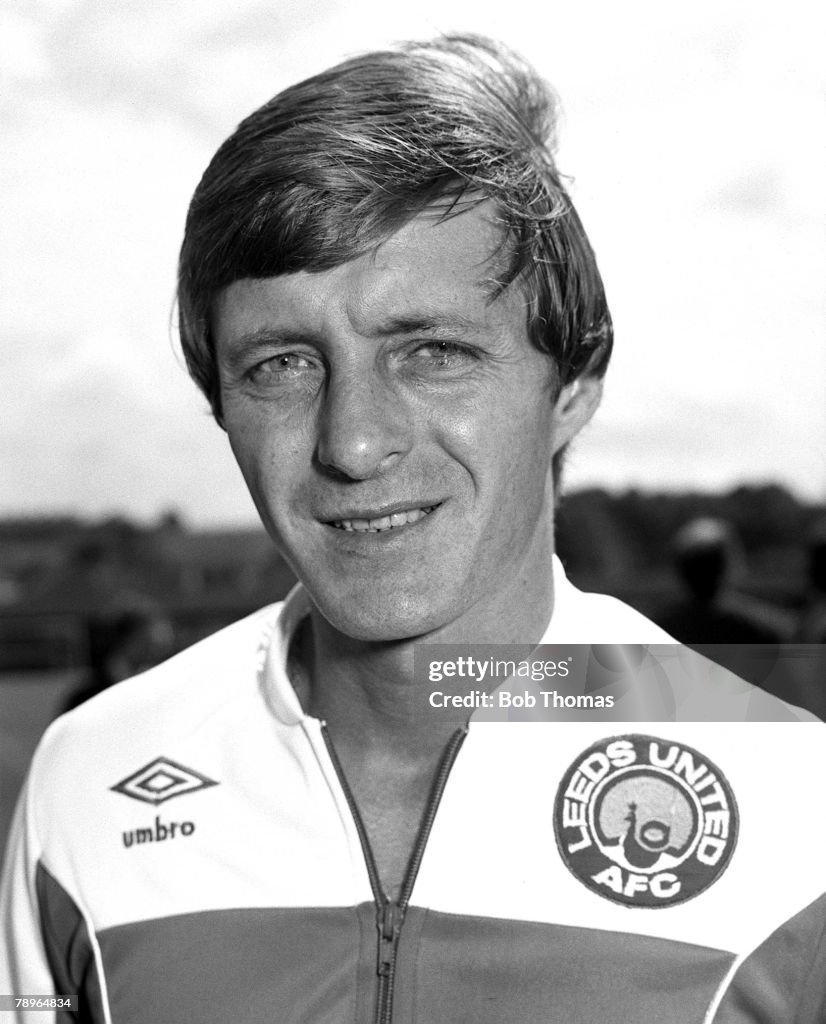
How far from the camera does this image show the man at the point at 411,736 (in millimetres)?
966

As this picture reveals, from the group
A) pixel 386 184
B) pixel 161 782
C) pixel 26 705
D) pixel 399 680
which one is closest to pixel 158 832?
pixel 161 782

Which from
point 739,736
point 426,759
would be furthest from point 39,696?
point 739,736

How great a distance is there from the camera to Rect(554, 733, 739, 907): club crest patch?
98cm

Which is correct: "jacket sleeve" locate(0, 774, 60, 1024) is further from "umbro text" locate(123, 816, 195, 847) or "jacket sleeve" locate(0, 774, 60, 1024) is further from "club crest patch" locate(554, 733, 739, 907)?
"club crest patch" locate(554, 733, 739, 907)

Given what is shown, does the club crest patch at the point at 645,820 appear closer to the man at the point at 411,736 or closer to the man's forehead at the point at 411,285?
the man at the point at 411,736

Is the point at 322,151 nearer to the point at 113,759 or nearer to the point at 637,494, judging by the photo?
the point at 113,759

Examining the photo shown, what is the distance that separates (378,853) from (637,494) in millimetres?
1410

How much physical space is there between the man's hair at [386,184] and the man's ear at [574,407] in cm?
2

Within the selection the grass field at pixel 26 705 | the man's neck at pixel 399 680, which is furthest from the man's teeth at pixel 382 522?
the grass field at pixel 26 705

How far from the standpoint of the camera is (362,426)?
958mm

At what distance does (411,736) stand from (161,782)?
0.27 metres

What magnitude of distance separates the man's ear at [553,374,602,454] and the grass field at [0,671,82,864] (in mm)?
2214

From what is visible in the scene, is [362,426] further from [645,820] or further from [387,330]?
[645,820]

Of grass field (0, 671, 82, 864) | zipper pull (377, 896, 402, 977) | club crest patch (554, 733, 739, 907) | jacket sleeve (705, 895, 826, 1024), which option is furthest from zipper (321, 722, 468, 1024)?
grass field (0, 671, 82, 864)
